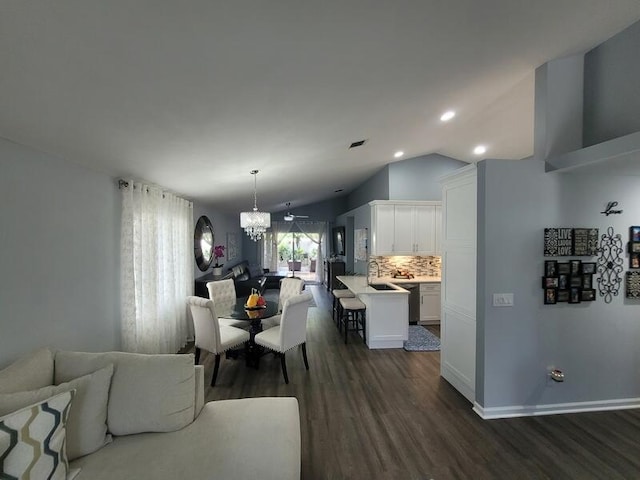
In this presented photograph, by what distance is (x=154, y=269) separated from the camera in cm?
353

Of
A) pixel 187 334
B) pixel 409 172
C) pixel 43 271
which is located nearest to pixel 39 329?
pixel 43 271

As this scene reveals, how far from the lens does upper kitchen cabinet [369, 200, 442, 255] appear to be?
5.65 metres

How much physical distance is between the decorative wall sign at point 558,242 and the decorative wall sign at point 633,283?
0.71 metres

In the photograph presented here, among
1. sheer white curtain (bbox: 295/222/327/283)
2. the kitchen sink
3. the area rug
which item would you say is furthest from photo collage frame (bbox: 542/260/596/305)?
sheer white curtain (bbox: 295/222/327/283)

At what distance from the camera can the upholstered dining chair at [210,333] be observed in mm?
3262

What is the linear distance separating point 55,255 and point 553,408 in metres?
4.62

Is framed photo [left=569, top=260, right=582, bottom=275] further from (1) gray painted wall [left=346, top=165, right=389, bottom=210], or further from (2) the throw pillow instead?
(2) the throw pillow

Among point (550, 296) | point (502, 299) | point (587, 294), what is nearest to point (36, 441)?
point (502, 299)

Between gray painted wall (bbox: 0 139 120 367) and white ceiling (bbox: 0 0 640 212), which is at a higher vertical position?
white ceiling (bbox: 0 0 640 212)

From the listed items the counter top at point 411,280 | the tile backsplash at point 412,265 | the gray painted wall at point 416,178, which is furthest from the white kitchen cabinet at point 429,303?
the gray painted wall at point 416,178

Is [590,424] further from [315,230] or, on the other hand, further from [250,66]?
[315,230]

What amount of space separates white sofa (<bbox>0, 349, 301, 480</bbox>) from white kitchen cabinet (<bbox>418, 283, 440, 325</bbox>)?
4189 millimetres

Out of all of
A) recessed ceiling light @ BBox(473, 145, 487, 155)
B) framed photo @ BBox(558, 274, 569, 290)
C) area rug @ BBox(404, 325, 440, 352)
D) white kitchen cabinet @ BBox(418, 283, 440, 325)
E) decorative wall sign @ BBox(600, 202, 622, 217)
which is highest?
recessed ceiling light @ BBox(473, 145, 487, 155)

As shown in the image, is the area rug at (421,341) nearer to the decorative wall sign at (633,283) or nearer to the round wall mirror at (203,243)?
the decorative wall sign at (633,283)
